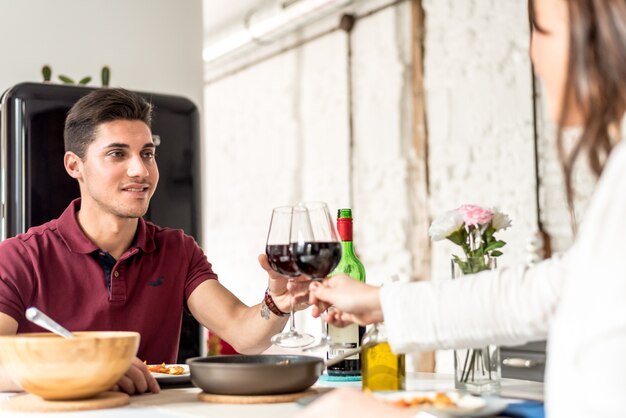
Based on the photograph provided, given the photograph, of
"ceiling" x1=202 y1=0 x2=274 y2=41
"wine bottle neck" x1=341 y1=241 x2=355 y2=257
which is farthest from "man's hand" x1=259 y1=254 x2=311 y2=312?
"ceiling" x1=202 y1=0 x2=274 y2=41

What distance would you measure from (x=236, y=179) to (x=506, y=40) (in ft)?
9.83

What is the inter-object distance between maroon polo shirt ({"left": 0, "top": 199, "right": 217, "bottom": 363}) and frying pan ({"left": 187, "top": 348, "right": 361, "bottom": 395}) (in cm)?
90

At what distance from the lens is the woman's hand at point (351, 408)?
1054 mm

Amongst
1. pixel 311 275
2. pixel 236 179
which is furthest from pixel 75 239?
pixel 236 179

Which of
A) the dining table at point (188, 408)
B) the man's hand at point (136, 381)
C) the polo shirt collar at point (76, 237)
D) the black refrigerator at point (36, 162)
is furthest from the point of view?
the black refrigerator at point (36, 162)

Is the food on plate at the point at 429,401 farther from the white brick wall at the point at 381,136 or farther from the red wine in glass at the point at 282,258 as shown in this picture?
the white brick wall at the point at 381,136

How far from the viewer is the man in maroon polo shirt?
231 cm

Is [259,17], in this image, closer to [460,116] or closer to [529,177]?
[460,116]

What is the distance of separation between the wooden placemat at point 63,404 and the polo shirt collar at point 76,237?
0.90 meters

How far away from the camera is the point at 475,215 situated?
170 cm

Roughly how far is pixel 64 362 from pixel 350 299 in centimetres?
49

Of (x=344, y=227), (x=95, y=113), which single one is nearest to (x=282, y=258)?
(x=344, y=227)

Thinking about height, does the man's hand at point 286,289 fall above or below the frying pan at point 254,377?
above

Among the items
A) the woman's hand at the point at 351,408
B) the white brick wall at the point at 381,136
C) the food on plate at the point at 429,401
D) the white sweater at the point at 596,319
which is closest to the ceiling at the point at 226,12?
the white brick wall at the point at 381,136
